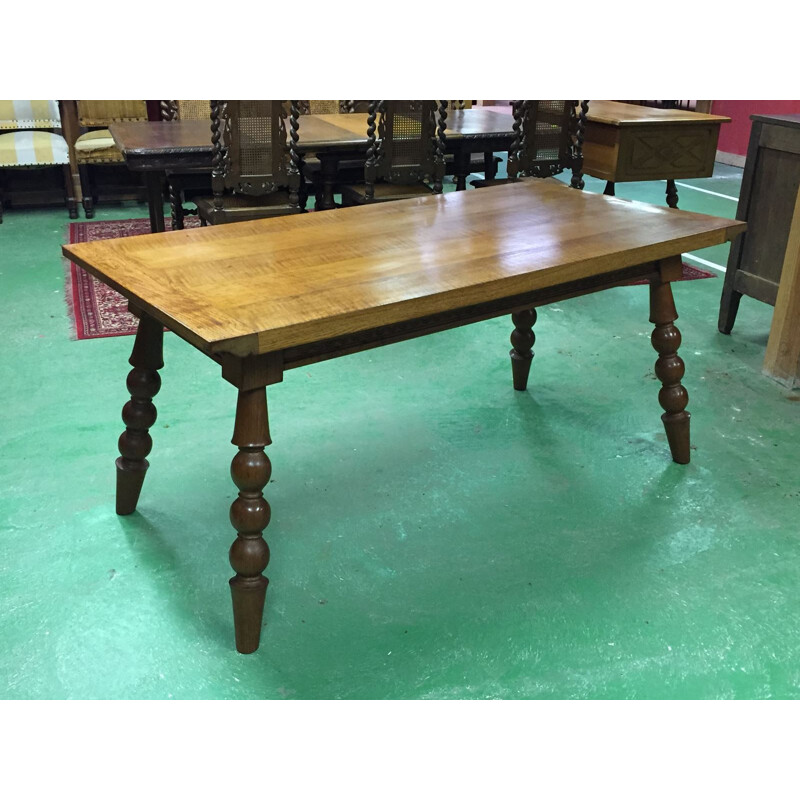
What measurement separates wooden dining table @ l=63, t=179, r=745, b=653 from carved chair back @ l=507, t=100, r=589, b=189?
160cm

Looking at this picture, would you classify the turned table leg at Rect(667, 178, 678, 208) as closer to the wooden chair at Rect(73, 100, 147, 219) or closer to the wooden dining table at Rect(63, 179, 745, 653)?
the wooden dining table at Rect(63, 179, 745, 653)

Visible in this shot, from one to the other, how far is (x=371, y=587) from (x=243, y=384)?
678 mm

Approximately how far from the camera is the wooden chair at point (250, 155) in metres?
3.67

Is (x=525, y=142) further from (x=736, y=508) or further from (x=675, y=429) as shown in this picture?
(x=736, y=508)

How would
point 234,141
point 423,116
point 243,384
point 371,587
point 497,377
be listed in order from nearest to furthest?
point 243,384 → point 371,587 → point 497,377 → point 234,141 → point 423,116

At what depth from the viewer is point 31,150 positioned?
17.8 ft

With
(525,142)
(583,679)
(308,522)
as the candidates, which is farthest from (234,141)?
(583,679)

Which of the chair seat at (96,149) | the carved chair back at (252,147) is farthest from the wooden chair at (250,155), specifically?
the chair seat at (96,149)

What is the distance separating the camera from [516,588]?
2156 millimetres

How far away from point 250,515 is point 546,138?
10.4ft

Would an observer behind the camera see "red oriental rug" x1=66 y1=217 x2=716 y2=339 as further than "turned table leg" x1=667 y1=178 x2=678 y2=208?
No

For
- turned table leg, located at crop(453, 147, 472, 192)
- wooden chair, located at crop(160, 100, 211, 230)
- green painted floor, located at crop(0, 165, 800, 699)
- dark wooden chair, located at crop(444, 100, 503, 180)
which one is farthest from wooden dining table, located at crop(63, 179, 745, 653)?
dark wooden chair, located at crop(444, 100, 503, 180)

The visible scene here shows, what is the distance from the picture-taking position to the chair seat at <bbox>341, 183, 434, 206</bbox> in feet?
14.0

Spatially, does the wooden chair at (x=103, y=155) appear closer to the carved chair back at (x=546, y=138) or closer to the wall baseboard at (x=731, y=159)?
the carved chair back at (x=546, y=138)
